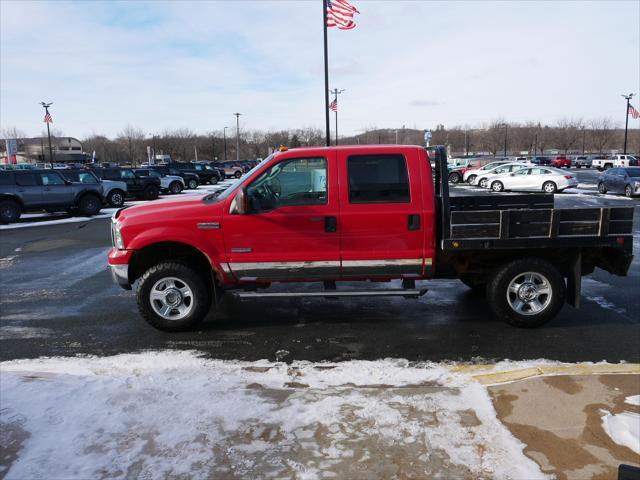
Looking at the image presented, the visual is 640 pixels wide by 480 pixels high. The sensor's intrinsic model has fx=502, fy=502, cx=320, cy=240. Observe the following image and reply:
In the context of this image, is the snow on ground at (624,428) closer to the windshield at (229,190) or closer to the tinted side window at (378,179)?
the tinted side window at (378,179)

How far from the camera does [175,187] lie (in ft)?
98.3

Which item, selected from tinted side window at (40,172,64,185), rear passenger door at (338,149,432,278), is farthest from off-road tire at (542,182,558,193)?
rear passenger door at (338,149,432,278)

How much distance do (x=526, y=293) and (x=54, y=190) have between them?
17215 millimetres

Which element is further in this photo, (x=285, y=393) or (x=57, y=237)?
(x=57, y=237)

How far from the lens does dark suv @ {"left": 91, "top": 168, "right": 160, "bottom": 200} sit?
25.6 m

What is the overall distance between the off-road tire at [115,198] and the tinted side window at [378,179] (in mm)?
19278

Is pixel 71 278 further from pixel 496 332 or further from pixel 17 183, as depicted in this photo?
pixel 17 183

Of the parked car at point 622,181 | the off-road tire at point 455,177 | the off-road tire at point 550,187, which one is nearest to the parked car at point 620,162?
the off-road tire at point 455,177

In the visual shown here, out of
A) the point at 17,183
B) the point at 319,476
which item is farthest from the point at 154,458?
the point at 17,183

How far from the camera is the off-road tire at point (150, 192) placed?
26.1m

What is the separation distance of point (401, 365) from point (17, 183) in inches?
672

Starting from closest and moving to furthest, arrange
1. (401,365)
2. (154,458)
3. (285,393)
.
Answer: (154,458), (285,393), (401,365)

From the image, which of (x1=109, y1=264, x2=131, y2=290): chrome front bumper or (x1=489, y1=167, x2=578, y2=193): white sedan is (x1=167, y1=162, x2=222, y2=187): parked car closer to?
(x1=489, y1=167, x2=578, y2=193): white sedan

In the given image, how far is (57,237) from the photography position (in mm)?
13961
